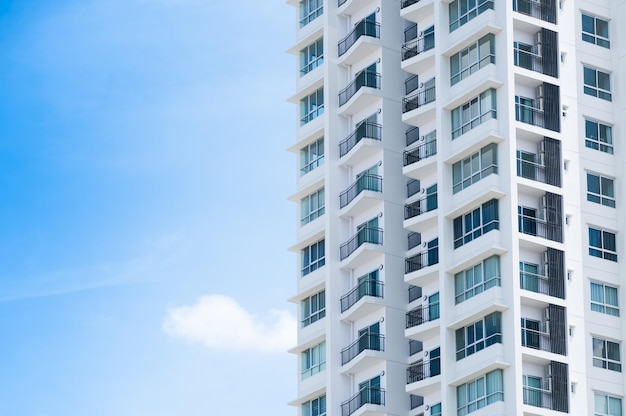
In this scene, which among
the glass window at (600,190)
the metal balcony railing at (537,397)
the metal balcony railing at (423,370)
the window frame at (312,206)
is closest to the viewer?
the metal balcony railing at (537,397)

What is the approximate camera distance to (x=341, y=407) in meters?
87.2

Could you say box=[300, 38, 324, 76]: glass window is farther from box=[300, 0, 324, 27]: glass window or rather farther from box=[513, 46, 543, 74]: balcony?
box=[513, 46, 543, 74]: balcony

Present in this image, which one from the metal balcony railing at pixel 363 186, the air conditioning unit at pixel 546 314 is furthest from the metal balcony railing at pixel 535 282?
the metal balcony railing at pixel 363 186

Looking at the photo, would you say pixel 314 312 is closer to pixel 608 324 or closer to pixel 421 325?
pixel 421 325

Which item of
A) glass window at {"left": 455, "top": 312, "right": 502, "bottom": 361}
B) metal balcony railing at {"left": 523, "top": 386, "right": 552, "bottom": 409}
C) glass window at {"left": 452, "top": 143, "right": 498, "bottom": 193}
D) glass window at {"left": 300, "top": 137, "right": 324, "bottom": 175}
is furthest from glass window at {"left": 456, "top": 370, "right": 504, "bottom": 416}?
glass window at {"left": 300, "top": 137, "right": 324, "bottom": 175}

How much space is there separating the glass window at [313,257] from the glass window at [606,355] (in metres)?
16.6

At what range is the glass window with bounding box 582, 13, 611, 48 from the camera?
282 ft

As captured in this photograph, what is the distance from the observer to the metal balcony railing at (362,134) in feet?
296

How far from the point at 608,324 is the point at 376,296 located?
11917mm

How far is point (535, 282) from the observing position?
79875 mm

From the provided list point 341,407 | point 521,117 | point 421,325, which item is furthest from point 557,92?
point 341,407

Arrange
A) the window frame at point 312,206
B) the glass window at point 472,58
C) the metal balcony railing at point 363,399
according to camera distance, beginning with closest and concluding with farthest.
→ the glass window at point 472,58
the metal balcony railing at point 363,399
the window frame at point 312,206

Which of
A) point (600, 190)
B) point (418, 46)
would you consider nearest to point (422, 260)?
point (600, 190)

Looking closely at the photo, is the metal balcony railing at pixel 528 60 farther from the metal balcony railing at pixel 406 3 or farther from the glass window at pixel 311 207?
the glass window at pixel 311 207
